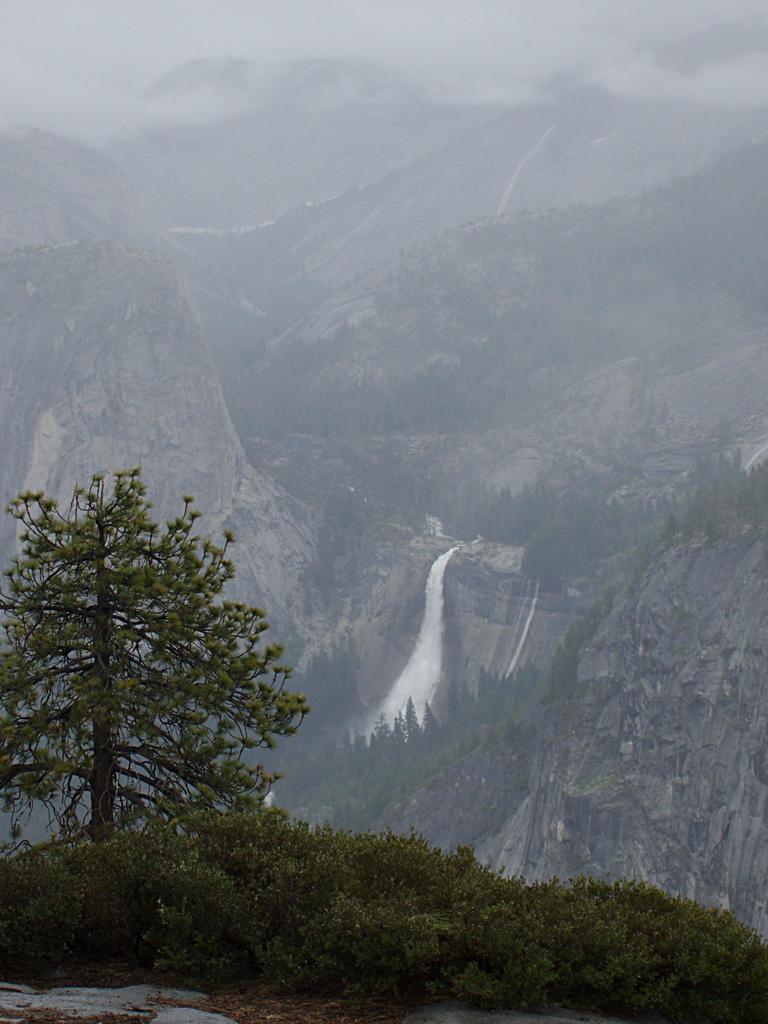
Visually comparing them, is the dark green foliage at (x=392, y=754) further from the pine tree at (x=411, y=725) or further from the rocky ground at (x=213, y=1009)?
the rocky ground at (x=213, y=1009)

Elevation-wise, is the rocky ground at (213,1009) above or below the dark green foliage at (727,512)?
below

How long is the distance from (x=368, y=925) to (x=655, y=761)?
338 feet

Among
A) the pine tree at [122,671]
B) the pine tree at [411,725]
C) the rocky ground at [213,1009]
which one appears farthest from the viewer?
the pine tree at [411,725]

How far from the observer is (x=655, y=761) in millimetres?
→ 115500

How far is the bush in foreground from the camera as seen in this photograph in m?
16.2

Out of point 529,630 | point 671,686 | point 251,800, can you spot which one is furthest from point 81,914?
point 529,630

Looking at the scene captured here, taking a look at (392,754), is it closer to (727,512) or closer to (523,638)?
(523,638)

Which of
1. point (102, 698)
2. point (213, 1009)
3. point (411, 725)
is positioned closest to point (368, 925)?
point (213, 1009)

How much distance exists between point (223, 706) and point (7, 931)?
8345mm

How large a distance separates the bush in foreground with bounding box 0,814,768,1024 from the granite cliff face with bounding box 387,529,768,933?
265 ft

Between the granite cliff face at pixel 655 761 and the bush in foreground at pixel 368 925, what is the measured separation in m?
80.8

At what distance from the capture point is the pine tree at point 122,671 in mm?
24281

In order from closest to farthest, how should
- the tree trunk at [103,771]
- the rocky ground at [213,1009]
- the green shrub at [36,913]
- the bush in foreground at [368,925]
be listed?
the rocky ground at [213,1009], the bush in foreground at [368,925], the green shrub at [36,913], the tree trunk at [103,771]

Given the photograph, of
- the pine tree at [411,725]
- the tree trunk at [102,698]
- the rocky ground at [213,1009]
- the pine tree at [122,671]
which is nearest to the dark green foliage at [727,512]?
the pine tree at [411,725]
